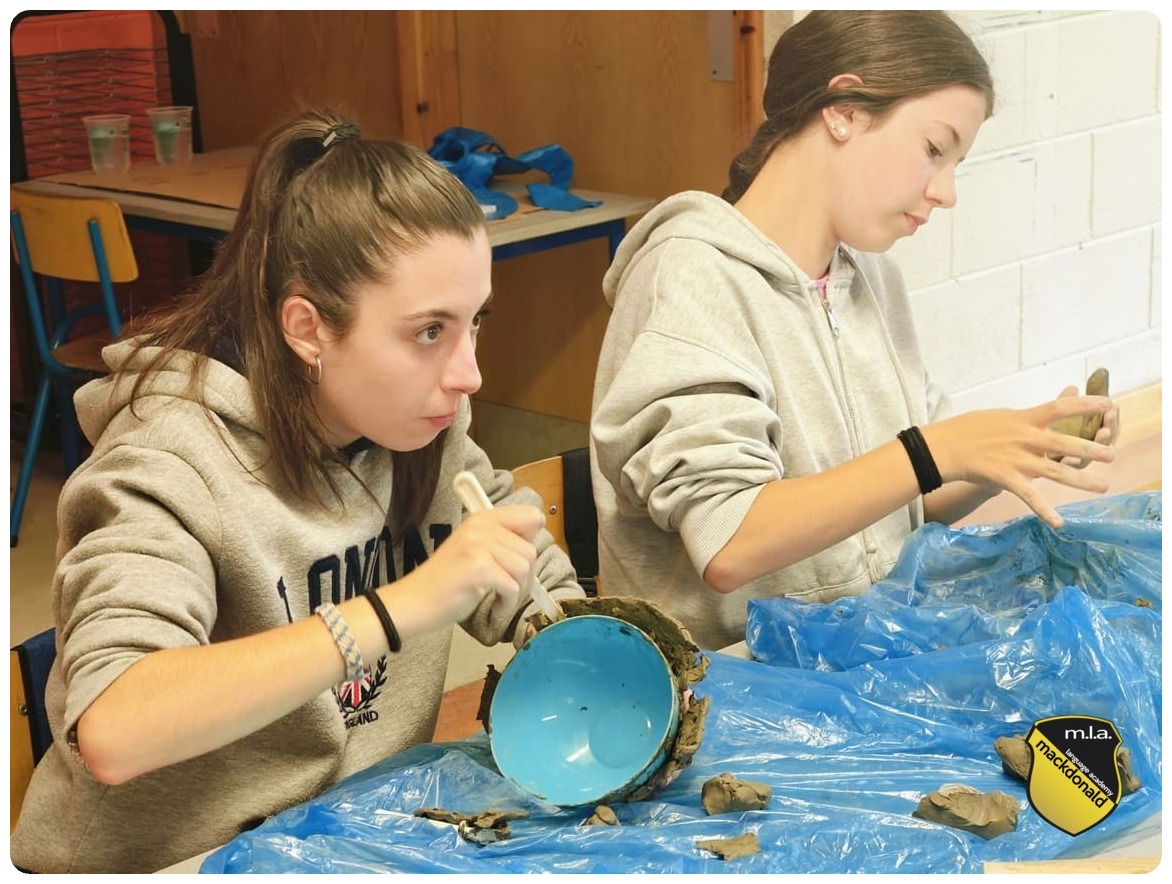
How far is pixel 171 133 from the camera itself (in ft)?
12.2

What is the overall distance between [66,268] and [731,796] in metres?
2.55

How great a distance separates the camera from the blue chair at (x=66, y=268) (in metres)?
3.09

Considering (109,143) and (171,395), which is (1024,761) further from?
(109,143)

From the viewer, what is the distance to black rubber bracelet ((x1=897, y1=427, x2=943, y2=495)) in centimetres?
137

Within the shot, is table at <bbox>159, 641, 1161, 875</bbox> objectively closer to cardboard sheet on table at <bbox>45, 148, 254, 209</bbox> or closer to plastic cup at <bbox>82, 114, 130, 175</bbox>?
cardboard sheet on table at <bbox>45, 148, 254, 209</bbox>

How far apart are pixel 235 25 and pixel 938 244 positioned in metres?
2.20

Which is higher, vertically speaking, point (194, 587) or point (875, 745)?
point (194, 587)

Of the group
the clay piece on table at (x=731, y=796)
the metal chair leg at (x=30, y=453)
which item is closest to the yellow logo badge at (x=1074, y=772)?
the clay piece on table at (x=731, y=796)

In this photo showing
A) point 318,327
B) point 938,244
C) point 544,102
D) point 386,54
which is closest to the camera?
point 318,327

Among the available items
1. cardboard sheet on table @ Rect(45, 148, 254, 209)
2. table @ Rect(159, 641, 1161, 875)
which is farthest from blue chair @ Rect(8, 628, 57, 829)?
cardboard sheet on table @ Rect(45, 148, 254, 209)

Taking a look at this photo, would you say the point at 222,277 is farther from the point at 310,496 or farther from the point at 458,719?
the point at 458,719

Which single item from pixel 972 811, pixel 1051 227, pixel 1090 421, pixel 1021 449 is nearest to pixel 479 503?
pixel 972 811

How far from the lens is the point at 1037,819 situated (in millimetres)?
1041

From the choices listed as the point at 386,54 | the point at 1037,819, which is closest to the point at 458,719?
the point at 1037,819
